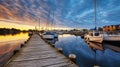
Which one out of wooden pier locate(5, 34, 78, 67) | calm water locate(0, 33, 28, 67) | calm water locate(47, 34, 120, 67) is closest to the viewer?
wooden pier locate(5, 34, 78, 67)

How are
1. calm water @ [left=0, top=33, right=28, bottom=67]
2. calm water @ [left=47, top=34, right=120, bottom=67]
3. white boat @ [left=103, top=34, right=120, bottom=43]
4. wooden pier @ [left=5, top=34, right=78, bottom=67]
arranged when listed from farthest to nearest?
white boat @ [left=103, top=34, right=120, bottom=43] < calm water @ [left=0, top=33, right=28, bottom=67] < calm water @ [left=47, top=34, right=120, bottom=67] < wooden pier @ [left=5, top=34, right=78, bottom=67]

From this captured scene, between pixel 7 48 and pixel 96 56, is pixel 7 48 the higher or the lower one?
the lower one

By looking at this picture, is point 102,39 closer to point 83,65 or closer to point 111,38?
point 111,38

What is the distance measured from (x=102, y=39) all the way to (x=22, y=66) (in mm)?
27860

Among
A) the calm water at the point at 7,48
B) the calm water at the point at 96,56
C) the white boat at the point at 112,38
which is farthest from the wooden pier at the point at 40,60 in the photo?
the white boat at the point at 112,38

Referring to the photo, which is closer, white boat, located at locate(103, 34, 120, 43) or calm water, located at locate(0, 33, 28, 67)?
calm water, located at locate(0, 33, 28, 67)

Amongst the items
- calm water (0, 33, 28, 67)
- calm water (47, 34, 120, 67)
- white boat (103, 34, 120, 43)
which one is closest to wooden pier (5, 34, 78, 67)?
calm water (47, 34, 120, 67)

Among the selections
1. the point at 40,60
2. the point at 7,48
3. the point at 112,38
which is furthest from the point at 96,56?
the point at 7,48

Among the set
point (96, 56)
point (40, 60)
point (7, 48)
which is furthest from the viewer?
point (7, 48)

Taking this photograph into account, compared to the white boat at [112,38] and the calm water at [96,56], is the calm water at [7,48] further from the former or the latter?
the white boat at [112,38]

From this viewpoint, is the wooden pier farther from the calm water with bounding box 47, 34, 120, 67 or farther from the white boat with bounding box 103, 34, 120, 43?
the white boat with bounding box 103, 34, 120, 43

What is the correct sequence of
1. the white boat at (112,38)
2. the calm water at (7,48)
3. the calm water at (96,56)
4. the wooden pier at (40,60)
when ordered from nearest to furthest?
the wooden pier at (40,60), the calm water at (96,56), the calm water at (7,48), the white boat at (112,38)

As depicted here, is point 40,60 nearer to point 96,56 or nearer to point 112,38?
point 96,56

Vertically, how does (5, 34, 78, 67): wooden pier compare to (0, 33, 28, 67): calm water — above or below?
above
